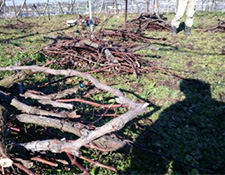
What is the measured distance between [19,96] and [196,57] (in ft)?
15.5

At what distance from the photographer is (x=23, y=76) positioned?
304cm

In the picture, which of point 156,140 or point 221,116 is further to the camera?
point 221,116

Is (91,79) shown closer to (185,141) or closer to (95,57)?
(185,141)

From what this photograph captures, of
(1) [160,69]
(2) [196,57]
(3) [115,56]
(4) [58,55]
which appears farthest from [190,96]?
(4) [58,55]

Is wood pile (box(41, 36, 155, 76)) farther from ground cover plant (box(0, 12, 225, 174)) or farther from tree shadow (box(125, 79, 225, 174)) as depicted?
tree shadow (box(125, 79, 225, 174))

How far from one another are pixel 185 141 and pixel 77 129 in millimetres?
1366

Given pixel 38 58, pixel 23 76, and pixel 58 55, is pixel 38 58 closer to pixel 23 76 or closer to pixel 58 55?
pixel 58 55

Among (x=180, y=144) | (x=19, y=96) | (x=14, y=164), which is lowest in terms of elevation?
(x=180, y=144)

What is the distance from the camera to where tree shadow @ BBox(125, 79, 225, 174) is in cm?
224

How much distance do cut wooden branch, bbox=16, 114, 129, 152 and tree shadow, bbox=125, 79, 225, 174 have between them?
27 cm

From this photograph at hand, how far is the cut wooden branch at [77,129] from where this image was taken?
2.19 metres

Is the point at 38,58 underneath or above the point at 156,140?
above

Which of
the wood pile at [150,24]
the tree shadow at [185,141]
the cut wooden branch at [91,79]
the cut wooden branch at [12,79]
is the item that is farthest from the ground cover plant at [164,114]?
the wood pile at [150,24]

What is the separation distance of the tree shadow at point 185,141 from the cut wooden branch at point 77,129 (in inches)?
10.5
